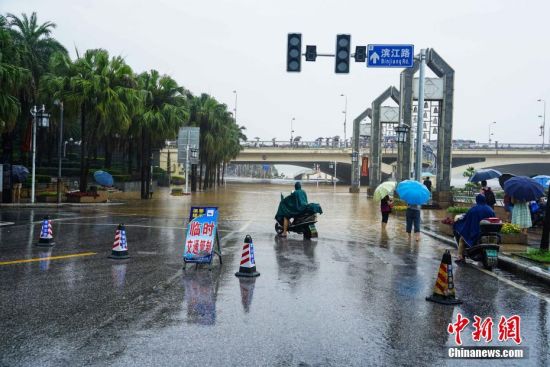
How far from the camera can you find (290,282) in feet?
33.0

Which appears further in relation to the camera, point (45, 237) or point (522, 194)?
point (522, 194)

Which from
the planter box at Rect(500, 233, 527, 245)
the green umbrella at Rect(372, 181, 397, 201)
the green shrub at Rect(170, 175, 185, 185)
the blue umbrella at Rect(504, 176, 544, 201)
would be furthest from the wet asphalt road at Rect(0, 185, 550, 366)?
the green shrub at Rect(170, 175, 185, 185)

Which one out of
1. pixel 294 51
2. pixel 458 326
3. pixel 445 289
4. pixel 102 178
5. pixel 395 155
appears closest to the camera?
pixel 458 326

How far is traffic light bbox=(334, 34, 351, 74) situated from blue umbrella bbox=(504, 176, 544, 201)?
6.98 metres

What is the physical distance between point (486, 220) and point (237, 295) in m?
6.56

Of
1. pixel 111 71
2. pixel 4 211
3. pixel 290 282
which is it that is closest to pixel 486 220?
pixel 290 282

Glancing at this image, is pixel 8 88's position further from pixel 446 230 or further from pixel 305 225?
pixel 446 230

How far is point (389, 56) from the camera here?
1864 cm

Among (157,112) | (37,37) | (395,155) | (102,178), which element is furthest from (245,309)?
(395,155)

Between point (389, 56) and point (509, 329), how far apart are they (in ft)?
43.3

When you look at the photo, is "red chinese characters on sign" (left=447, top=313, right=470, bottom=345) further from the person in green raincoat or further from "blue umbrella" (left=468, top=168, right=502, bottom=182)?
"blue umbrella" (left=468, top=168, right=502, bottom=182)

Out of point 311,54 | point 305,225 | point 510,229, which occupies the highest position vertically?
point 311,54

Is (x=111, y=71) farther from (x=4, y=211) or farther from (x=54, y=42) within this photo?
(x=54, y=42)

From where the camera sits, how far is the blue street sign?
1842cm
